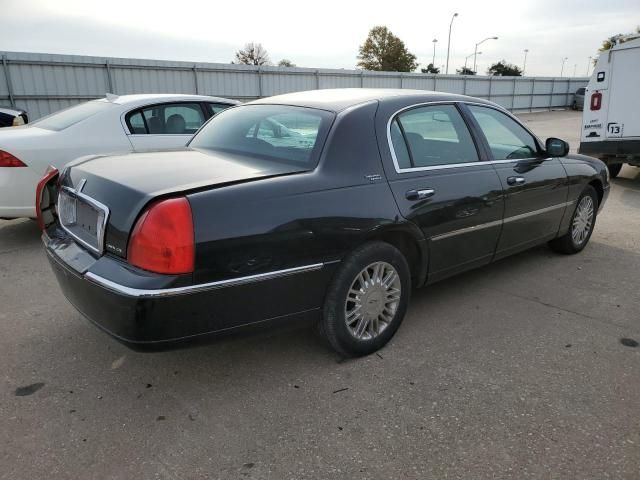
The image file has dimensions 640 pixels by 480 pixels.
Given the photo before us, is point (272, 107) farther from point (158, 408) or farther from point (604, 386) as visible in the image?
point (604, 386)

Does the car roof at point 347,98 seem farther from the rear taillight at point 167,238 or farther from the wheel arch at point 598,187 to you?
the wheel arch at point 598,187

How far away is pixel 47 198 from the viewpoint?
3.38 metres

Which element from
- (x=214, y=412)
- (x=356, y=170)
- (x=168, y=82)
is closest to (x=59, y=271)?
(x=214, y=412)

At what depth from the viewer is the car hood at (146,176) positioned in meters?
2.47

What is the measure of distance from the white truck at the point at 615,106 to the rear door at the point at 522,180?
4.81 m

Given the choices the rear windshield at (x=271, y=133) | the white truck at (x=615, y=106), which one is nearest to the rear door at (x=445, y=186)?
the rear windshield at (x=271, y=133)

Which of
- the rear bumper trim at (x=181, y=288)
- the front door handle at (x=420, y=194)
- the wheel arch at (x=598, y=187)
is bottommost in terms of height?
the wheel arch at (x=598, y=187)

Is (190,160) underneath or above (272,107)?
underneath

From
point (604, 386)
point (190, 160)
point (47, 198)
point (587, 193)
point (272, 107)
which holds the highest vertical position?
point (272, 107)

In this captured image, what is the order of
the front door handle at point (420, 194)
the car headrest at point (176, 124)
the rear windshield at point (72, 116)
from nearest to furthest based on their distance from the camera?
the front door handle at point (420, 194) → the rear windshield at point (72, 116) → the car headrest at point (176, 124)

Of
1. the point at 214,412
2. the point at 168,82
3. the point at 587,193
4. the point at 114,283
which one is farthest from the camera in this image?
the point at 168,82

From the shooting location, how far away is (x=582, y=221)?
5.17 meters

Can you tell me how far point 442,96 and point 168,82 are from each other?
51.1 ft

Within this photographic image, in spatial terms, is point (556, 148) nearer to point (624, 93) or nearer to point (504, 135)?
point (504, 135)
